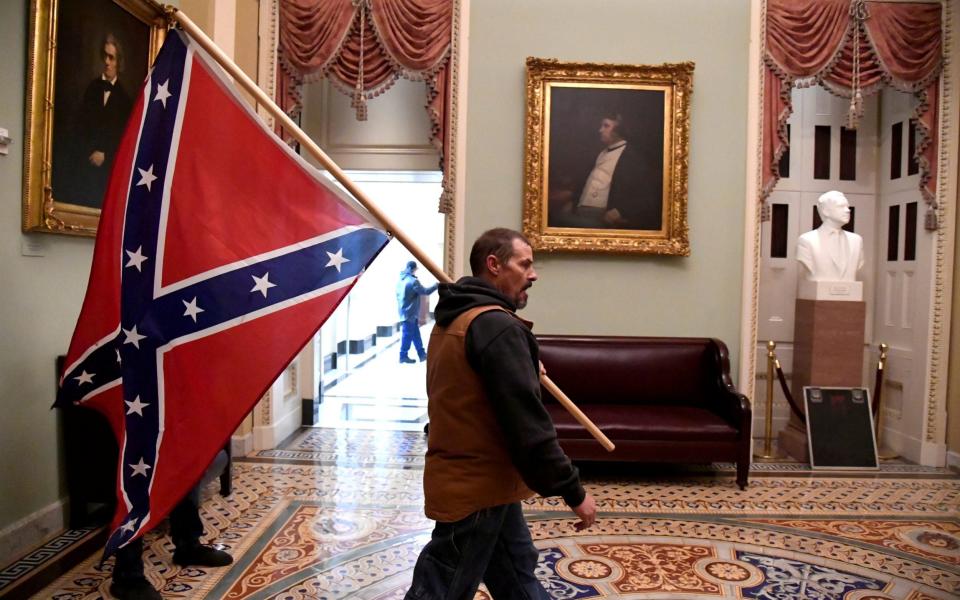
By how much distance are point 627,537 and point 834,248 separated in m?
3.32

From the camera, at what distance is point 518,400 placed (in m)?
1.98

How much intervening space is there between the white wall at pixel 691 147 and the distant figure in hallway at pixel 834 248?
673mm

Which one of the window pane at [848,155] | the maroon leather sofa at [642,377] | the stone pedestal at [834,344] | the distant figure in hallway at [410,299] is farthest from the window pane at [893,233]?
the distant figure in hallway at [410,299]

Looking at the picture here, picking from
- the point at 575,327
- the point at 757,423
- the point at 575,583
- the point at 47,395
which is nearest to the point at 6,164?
the point at 47,395

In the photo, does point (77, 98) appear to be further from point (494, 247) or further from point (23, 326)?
point (494, 247)

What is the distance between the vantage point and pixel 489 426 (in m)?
2.10

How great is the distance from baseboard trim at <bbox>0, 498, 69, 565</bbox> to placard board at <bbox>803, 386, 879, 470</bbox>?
17.5ft

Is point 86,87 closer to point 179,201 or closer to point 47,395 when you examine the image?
point 47,395

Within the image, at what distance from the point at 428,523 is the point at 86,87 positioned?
3207 millimetres

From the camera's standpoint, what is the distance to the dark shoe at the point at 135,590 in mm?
3135

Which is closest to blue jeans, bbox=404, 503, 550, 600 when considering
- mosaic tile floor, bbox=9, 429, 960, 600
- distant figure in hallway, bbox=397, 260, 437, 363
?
mosaic tile floor, bbox=9, 429, 960, 600

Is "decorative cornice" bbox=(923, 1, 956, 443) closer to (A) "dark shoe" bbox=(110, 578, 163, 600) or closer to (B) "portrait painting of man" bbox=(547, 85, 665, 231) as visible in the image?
(B) "portrait painting of man" bbox=(547, 85, 665, 231)

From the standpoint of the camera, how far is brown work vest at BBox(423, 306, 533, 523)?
2082 millimetres

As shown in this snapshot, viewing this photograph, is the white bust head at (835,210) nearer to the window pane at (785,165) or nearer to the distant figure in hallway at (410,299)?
the window pane at (785,165)
